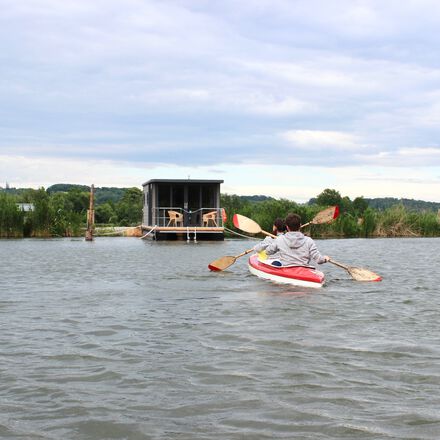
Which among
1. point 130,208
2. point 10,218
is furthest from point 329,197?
point 10,218

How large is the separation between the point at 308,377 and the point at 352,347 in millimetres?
1401

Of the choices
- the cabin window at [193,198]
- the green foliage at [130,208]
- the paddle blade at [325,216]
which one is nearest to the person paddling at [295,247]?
the paddle blade at [325,216]

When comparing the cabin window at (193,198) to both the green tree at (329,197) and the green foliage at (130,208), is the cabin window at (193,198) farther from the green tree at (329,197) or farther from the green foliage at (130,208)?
the green tree at (329,197)

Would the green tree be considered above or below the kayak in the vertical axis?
above

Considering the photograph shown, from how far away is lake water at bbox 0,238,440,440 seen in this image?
15.1 ft

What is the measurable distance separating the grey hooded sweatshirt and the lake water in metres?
0.65

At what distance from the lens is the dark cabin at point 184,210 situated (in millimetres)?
33906

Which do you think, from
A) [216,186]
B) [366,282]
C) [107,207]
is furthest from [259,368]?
[107,207]

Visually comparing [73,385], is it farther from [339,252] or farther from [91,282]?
[339,252]

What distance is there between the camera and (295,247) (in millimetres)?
12609

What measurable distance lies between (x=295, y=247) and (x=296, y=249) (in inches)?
3.3

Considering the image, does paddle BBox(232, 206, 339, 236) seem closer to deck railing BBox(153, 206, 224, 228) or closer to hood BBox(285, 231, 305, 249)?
hood BBox(285, 231, 305, 249)

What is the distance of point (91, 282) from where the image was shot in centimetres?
1406

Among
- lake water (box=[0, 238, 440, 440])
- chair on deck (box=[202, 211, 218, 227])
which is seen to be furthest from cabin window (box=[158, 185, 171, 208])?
lake water (box=[0, 238, 440, 440])
